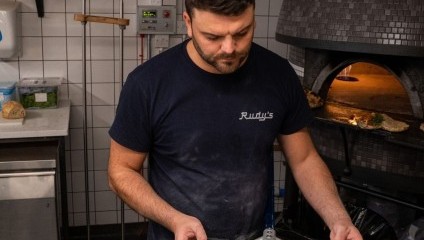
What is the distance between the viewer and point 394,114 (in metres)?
2.37

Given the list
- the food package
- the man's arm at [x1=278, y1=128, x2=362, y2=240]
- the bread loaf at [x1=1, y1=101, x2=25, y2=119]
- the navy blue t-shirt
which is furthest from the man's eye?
the food package

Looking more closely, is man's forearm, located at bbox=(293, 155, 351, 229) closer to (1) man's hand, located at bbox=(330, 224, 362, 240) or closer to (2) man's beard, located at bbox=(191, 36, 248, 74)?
(1) man's hand, located at bbox=(330, 224, 362, 240)

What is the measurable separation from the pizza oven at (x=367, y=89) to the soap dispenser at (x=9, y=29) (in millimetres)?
1323

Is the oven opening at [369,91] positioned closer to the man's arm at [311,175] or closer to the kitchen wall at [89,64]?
the kitchen wall at [89,64]

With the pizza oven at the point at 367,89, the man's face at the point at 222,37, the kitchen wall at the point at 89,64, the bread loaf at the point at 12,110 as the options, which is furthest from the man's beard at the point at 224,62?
the kitchen wall at the point at 89,64

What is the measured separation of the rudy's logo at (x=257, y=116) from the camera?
1502 millimetres

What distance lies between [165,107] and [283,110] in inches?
14.1

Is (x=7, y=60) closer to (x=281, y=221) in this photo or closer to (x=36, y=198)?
(x=36, y=198)

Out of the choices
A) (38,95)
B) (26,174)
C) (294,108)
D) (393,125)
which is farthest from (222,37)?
(38,95)

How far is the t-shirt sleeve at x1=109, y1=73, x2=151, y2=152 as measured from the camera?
1456mm

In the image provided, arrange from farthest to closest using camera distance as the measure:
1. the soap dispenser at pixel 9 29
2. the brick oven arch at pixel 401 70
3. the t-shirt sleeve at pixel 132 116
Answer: the soap dispenser at pixel 9 29, the brick oven arch at pixel 401 70, the t-shirt sleeve at pixel 132 116

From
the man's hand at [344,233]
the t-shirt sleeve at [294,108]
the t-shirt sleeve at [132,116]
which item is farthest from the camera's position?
the t-shirt sleeve at [294,108]

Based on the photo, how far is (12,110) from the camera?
7.94ft

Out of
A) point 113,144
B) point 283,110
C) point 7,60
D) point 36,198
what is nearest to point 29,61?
point 7,60
